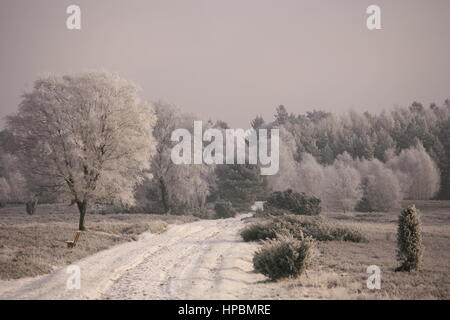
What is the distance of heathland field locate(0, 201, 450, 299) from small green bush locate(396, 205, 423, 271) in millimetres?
580

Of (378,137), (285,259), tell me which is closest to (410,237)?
(285,259)

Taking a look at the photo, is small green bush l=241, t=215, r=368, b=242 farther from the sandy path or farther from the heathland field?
the sandy path

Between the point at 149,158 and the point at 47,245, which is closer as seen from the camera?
the point at 47,245

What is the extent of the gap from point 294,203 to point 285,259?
31146 millimetres

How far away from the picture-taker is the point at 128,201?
3130 centimetres

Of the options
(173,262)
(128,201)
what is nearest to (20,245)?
(173,262)

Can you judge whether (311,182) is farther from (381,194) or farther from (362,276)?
(362,276)

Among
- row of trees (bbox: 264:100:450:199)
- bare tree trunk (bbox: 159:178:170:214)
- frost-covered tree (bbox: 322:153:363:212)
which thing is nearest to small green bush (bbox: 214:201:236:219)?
bare tree trunk (bbox: 159:178:170:214)

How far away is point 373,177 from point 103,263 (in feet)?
190

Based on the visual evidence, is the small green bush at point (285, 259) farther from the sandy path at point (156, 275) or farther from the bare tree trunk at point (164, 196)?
the bare tree trunk at point (164, 196)

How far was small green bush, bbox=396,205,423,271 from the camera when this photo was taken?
17.9 metres

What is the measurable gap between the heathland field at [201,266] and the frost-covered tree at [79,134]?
351 cm

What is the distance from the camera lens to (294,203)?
47531 millimetres
